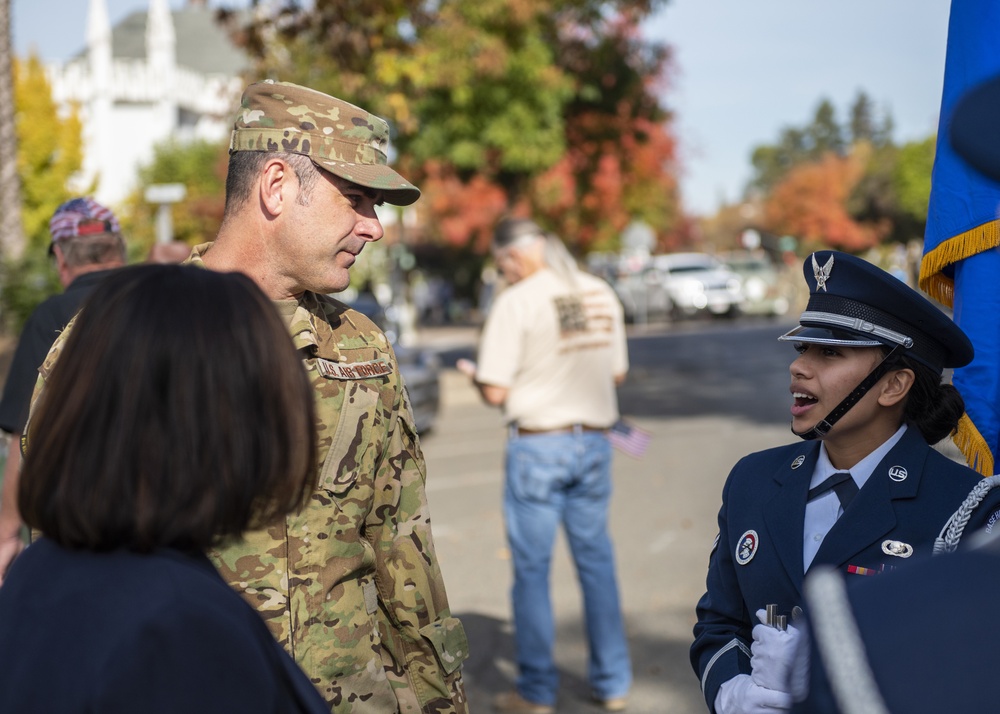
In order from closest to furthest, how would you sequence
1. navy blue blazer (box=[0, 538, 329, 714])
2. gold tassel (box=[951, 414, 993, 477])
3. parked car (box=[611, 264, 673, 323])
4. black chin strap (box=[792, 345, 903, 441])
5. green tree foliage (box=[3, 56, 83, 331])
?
navy blue blazer (box=[0, 538, 329, 714]), black chin strap (box=[792, 345, 903, 441]), gold tassel (box=[951, 414, 993, 477]), green tree foliage (box=[3, 56, 83, 331]), parked car (box=[611, 264, 673, 323])

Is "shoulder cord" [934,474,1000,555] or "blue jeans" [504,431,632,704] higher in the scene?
"shoulder cord" [934,474,1000,555]

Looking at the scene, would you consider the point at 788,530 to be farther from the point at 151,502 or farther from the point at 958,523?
the point at 151,502

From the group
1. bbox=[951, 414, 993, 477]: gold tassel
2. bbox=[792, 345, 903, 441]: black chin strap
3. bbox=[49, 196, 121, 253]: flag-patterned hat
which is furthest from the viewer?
bbox=[49, 196, 121, 253]: flag-patterned hat

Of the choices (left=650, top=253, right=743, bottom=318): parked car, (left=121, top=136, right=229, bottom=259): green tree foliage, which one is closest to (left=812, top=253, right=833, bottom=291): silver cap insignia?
(left=121, top=136, right=229, bottom=259): green tree foliage

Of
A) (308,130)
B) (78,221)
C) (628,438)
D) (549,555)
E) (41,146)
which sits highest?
(41,146)

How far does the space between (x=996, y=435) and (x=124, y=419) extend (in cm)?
232

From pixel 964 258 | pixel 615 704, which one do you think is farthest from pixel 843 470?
pixel 615 704

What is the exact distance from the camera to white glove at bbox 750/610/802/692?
2150 millimetres

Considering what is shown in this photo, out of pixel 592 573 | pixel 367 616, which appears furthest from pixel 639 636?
pixel 367 616

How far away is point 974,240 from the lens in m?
2.96

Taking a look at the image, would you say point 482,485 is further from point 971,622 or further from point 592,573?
point 971,622

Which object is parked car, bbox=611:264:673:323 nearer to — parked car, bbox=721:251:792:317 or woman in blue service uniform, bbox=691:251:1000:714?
parked car, bbox=721:251:792:317

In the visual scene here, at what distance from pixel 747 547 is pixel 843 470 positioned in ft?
0.96

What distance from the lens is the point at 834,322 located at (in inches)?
101
